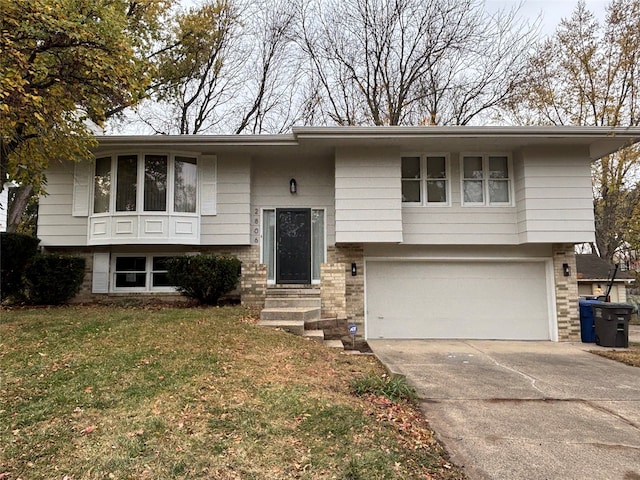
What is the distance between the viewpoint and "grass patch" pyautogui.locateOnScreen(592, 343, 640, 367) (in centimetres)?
655

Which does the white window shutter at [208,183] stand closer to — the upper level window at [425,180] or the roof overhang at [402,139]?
the roof overhang at [402,139]

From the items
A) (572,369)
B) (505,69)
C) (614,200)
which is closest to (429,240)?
(572,369)

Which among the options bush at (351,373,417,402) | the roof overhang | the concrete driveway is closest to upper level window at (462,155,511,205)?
the roof overhang

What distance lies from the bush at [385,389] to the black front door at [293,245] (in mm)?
4920

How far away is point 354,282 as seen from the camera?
29.5 feet

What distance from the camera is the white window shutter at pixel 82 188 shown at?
357 inches

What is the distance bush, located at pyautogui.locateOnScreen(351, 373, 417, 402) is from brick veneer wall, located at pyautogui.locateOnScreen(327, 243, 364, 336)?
4470 millimetres

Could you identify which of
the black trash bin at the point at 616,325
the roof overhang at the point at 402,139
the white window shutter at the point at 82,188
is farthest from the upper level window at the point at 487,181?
the white window shutter at the point at 82,188

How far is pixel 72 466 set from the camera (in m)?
2.63

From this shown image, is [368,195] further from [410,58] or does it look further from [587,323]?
[410,58]

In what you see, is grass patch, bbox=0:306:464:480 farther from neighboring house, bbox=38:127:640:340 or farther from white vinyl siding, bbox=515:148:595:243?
white vinyl siding, bbox=515:148:595:243

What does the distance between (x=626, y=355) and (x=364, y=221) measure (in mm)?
5576

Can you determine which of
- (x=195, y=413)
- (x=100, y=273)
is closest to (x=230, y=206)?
(x=100, y=273)

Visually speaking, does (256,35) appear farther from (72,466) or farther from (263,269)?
(72,466)
